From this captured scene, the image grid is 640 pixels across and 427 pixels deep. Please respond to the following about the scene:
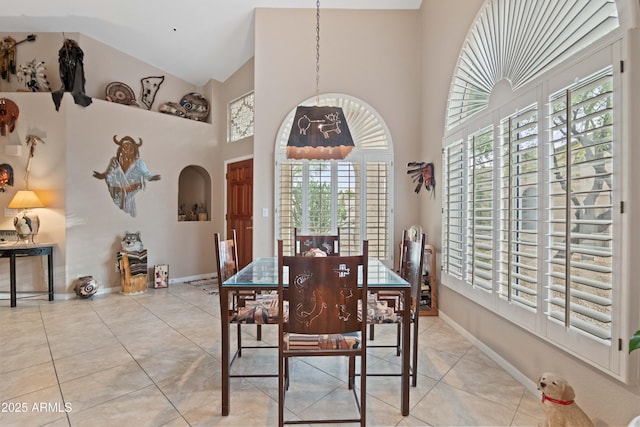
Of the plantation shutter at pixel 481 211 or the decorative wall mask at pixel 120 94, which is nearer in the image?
the plantation shutter at pixel 481 211

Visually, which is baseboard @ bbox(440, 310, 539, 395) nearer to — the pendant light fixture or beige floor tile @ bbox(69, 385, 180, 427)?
the pendant light fixture

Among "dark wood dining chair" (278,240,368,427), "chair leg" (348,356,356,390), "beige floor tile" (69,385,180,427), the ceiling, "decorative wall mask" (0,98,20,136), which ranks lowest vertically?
"beige floor tile" (69,385,180,427)

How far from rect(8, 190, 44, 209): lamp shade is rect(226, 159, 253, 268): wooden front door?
2.64m

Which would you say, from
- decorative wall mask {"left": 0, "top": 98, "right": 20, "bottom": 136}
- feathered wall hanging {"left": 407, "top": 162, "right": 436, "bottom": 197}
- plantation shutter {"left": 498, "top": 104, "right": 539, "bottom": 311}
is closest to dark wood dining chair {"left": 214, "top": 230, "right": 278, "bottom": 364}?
plantation shutter {"left": 498, "top": 104, "right": 539, "bottom": 311}

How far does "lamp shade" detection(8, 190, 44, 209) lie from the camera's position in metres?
4.15

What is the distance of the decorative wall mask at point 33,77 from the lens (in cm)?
463

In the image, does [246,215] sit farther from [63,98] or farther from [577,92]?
[577,92]

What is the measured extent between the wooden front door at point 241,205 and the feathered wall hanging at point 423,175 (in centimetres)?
258

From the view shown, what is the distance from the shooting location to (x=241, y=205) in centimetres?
555

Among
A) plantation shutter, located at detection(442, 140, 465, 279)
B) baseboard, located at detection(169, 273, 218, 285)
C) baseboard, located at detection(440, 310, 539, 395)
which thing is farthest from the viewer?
baseboard, located at detection(169, 273, 218, 285)

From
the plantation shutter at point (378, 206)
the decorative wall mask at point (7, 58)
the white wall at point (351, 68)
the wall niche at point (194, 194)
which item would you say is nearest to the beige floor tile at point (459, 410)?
the plantation shutter at point (378, 206)

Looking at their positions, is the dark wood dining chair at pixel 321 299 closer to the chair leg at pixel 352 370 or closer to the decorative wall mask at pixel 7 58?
the chair leg at pixel 352 370

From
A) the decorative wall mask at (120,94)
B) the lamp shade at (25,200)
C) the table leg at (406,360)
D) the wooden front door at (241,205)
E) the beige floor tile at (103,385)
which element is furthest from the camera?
the wooden front door at (241,205)

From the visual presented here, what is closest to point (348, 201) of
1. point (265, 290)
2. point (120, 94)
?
point (265, 290)
